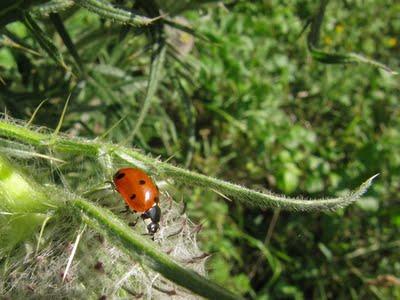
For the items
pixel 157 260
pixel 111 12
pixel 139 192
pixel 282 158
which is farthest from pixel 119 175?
pixel 282 158

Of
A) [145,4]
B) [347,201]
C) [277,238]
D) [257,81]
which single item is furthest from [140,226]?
[257,81]

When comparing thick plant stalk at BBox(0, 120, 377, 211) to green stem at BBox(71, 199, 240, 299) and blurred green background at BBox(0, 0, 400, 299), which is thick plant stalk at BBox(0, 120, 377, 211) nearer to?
green stem at BBox(71, 199, 240, 299)

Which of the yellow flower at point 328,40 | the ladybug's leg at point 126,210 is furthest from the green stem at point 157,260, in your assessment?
the yellow flower at point 328,40

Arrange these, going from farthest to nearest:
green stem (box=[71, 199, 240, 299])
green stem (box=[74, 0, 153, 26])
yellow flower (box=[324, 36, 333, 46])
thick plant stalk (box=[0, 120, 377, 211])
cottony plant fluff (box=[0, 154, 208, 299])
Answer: yellow flower (box=[324, 36, 333, 46])
green stem (box=[74, 0, 153, 26])
cottony plant fluff (box=[0, 154, 208, 299])
thick plant stalk (box=[0, 120, 377, 211])
green stem (box=[71, 199, 240, 299])

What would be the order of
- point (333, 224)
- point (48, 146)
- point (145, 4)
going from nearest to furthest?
point (48, 146) < point (145, 4) < point (333, 224)

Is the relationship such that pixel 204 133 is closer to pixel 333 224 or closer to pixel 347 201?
pixel 333 224

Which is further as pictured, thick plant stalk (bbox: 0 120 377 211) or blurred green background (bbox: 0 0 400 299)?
blurred green background (bbox: 0 0 400 299)

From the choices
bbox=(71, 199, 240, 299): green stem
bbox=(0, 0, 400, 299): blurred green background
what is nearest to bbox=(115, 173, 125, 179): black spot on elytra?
bbox=(71, 199, 240, 299): green stem
